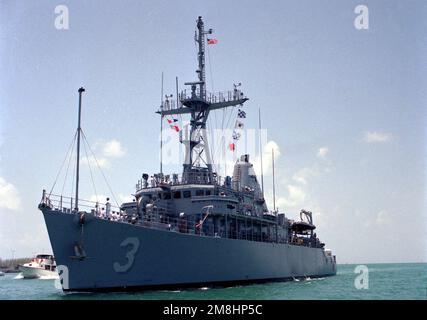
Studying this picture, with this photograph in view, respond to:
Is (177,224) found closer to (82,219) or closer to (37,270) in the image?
(82,219)

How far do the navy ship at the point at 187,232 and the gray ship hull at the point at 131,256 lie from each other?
0.04 m

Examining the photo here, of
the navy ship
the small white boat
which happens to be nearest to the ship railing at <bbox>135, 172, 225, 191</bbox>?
the navy ship

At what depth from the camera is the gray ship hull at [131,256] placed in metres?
20.8

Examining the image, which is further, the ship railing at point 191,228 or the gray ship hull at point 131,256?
the ship railing at point 191,228

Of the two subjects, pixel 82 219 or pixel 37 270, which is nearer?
pixel 82 219

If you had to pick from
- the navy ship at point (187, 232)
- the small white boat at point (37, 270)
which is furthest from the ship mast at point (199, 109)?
the small white boat at point (37, 270)

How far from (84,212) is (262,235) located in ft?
49.9

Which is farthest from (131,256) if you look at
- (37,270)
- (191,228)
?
(37,270)

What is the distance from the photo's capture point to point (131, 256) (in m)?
21.6

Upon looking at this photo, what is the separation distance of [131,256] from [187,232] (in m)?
4.38

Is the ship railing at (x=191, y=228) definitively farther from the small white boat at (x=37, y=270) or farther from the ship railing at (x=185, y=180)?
the small white boat at (x=37, y=270)

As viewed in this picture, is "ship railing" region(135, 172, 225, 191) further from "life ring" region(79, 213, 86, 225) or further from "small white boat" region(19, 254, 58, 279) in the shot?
"small white boat" region(19, 254, 58, 279)
